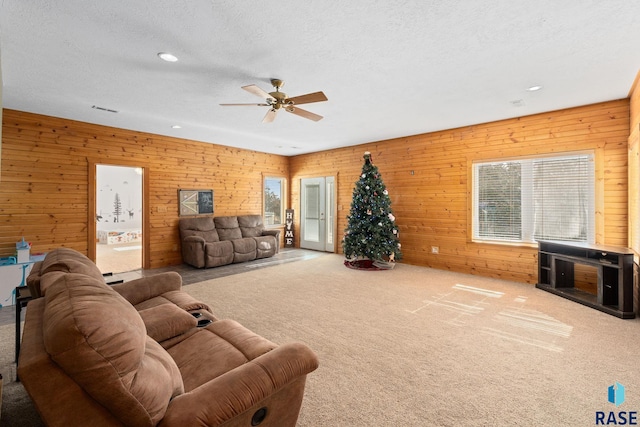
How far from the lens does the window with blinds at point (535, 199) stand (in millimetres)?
4574

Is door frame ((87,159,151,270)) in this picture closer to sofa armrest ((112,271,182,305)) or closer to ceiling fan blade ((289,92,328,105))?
sofa armrest ((112,271,182,305))

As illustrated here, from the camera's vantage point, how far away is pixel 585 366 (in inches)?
98.7

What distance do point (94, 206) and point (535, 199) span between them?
7.62m

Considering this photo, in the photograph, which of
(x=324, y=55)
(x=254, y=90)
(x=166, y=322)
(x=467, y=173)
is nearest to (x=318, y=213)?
(x=467, y=173)

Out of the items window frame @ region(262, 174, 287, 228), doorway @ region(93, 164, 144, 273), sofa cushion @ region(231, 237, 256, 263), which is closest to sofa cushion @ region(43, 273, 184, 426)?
sofa cushion @ region(231, 237, 256, 263)

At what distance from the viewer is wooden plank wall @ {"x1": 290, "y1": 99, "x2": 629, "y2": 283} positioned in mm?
4312

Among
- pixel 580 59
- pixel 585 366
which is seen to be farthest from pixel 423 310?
pixel 580 59

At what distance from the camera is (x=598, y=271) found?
12.5ft

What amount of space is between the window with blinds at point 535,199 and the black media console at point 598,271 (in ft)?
Answer: 1.64

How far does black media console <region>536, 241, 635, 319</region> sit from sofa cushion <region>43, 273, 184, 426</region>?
4758 millimetres

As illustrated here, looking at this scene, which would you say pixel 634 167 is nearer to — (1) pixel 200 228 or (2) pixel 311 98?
(2) pixel 311 98

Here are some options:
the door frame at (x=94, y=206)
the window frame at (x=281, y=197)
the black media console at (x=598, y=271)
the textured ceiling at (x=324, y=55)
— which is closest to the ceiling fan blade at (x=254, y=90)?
the textured ceiling at (x=324, y=55)

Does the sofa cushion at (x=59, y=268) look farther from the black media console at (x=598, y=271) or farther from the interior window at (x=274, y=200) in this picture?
the interior window at (x=274, y=200)

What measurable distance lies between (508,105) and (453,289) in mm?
2871
